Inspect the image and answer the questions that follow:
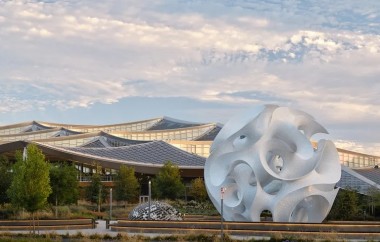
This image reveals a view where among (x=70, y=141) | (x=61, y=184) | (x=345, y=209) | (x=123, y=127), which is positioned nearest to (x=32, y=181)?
(x=61, y=184)

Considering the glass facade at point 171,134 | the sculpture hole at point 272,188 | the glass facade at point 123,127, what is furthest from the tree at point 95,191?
the glass facade at point 123,127

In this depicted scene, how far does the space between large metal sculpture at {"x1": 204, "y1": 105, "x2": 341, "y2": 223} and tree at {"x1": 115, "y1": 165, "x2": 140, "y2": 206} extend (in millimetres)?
27689

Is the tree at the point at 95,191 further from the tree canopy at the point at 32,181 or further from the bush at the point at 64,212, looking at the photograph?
the tree canopy at the point at 32,181

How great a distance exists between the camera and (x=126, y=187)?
60.0m

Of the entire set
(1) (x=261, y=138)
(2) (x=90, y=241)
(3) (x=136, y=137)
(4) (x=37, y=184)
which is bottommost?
(2) (x=90, y=241)

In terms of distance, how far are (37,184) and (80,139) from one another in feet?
219

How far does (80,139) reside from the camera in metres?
95.6

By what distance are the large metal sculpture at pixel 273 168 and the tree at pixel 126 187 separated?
2769cm

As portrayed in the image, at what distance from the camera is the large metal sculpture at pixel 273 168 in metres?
30.6

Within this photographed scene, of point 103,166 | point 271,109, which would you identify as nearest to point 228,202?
point 271,109

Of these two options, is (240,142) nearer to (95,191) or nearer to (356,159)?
(95,191)

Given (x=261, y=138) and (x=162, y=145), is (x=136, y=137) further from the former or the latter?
(x=261, y=138)

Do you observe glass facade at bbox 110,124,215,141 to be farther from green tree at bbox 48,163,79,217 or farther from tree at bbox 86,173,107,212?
green tree at bbox 48,163,79,217

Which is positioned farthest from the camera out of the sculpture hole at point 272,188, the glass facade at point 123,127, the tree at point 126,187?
the glass facade at point 123,127
